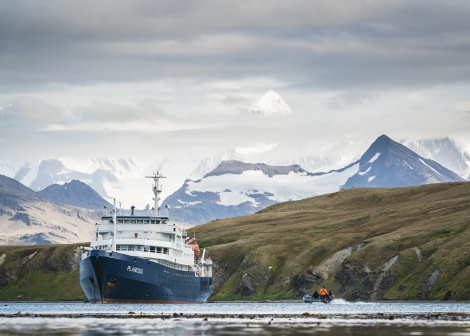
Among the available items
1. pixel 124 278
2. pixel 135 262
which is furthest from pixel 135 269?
pixel 124 278

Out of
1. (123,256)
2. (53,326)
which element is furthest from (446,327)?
(123,256)

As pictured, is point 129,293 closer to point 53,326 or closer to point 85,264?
point 85,264

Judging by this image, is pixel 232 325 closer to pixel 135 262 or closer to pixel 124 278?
pixel 135 262

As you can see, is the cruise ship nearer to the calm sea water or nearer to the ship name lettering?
the ship name lettering

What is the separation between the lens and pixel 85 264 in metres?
185

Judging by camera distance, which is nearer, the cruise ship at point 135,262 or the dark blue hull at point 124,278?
the dark blue hull at point 124,278

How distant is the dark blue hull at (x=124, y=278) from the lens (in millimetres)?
176250

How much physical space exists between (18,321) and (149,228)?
70.7 meters

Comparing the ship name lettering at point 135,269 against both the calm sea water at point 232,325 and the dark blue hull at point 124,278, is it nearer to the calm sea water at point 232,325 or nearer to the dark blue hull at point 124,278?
the dark blue hull at point 124,278

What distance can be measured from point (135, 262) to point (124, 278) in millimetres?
3416

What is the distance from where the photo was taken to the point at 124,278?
177875mm

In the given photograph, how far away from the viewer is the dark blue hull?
17625 centimetres

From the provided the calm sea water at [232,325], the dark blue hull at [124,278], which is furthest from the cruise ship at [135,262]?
the calm sea water at [232,325]

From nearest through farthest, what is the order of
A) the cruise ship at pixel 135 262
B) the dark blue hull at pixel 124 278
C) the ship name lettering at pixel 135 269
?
the dark blue hull at pixel 124 278
the ship name lettering at pixel 135 269
the cruise ship at pixel 135 262
